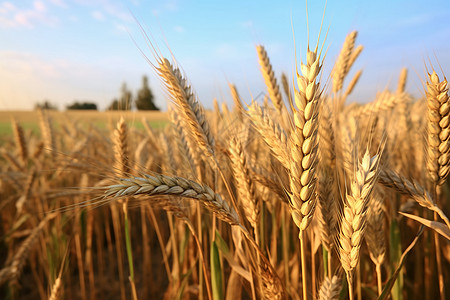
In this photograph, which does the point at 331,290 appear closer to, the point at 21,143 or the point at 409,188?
the point at 409,188

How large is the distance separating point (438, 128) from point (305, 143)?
0.65 metres

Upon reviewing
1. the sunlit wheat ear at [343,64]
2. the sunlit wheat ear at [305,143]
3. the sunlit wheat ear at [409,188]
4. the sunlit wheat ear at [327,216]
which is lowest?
the sunlit wheat ear at [327,216]

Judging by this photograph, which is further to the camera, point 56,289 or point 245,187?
point 56,289

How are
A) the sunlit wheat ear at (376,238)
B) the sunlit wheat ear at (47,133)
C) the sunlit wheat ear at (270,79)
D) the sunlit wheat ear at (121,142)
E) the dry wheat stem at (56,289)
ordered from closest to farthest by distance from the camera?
the sunlit wheat ear at (376,238) → the dry wheat stem at (56,289) → the sunlit wheat ear at (121,142) → the sunlit wheat ear at (270,79) → the sunlit wheat ear at (47,133)

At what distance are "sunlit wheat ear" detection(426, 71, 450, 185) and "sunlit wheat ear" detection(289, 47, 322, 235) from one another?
0.57 metres

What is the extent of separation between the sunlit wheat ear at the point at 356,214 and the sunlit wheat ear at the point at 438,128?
43cm

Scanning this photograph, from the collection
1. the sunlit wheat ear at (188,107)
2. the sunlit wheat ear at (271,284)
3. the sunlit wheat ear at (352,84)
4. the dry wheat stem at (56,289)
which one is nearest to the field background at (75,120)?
the sunlit wheat ear at (188,107)

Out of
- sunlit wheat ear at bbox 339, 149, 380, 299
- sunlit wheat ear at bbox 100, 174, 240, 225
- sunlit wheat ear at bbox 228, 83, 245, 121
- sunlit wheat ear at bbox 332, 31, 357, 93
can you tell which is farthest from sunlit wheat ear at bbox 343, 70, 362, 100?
sunlit wheat ear at bbox 100, 174, 240, 225

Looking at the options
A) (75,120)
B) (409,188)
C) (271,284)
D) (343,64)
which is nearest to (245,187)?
(271,284)

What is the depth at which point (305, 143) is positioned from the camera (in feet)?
2.67

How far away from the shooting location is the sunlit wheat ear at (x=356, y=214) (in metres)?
0.82

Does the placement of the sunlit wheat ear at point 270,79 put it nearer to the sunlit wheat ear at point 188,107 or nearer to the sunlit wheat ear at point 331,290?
the sunlit wheat ear at point 188,107

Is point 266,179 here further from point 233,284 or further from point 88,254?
point 88,254

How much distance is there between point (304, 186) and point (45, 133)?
119 inches
